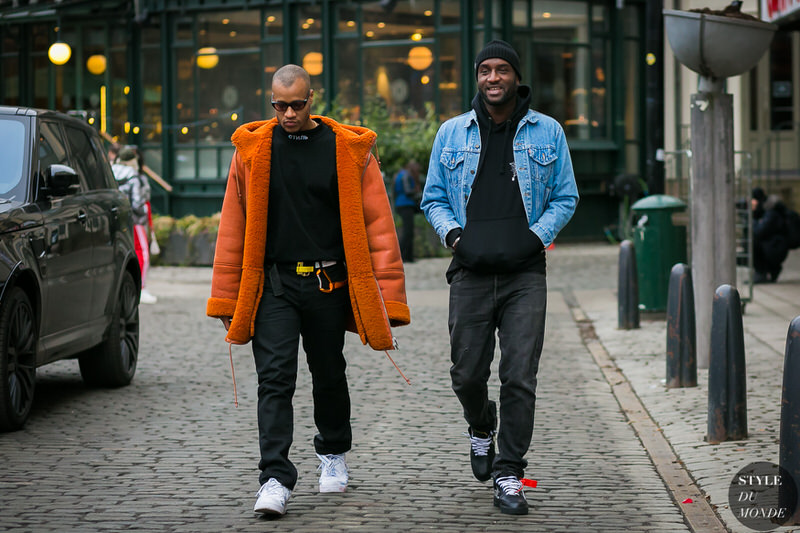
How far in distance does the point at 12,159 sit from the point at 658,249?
698 centimetres

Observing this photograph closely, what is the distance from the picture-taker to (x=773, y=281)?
682 inches

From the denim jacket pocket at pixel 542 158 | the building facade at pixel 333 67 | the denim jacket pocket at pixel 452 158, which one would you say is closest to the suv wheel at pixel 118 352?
the denim jacket pocket at pixel 452 158

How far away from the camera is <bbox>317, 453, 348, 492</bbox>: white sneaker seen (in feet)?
19.9

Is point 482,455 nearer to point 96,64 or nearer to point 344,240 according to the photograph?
point 344,240

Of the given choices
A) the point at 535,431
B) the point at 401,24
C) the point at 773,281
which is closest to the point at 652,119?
the point at 773,281

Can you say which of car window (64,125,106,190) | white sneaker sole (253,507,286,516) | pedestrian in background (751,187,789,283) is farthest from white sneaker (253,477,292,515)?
pedestrian in background (751,187,789,283)

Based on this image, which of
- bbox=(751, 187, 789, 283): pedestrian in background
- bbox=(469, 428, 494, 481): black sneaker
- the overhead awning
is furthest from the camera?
the overhead awning

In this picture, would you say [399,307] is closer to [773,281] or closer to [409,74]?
[773,281]

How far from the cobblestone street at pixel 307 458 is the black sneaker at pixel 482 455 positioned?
11 centimetres

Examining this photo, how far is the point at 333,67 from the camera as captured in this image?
87.6ft

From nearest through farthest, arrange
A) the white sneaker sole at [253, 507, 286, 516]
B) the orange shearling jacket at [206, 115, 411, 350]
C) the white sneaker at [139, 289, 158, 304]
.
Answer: the white sneaker sole at [253, 507, 286, 516] < the orange shearling jacket at [206, 115, 411, 350] < the white sneaker at [139, 289, 158, 304]

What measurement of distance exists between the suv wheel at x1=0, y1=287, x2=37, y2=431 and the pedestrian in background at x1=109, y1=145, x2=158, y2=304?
7.37m

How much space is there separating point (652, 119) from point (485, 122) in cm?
1082

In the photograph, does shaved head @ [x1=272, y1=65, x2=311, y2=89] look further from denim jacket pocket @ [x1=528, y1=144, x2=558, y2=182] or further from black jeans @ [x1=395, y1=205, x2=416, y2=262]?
black jeans @ [x1=395, y1=205, x2=416, y2=262]
